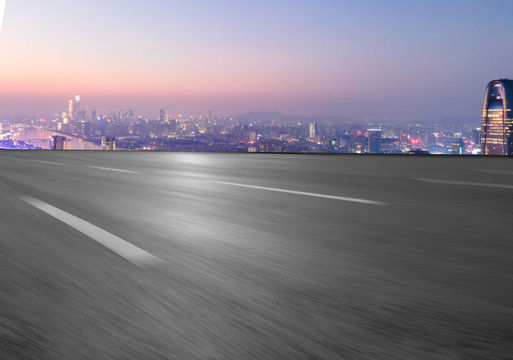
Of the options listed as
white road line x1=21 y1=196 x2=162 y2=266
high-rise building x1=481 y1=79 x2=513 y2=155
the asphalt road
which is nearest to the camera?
the asphalt road

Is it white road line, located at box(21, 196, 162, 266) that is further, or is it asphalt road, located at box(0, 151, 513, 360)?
white road line, located at box(21, 196, 162, 266)

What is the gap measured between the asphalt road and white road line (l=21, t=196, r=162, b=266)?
12 mm

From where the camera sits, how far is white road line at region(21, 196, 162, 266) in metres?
3.18

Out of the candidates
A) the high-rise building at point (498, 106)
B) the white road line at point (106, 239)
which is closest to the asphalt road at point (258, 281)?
the white road line at point (106, 239)

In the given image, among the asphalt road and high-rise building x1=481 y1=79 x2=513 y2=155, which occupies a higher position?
high-rise building x1=481 y1=79 x2=513 y2=155

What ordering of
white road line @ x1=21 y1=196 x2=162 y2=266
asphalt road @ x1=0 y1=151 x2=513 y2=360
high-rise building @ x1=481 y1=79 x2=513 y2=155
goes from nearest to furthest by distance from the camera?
asphalt road @ x1=0 y1=151 x2=513 y2=360 < white road line @ x1=21 y1=196 x2=162 y2=266 < high-rise building @ x1=481 y1=79 x2=513 y2=155

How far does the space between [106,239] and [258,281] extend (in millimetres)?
1576

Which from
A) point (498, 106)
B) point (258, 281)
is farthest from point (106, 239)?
point (498, 106)

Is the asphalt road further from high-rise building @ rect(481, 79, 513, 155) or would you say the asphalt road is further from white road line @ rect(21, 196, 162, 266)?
high-rise building @ rect(481, 79, 513, 155)

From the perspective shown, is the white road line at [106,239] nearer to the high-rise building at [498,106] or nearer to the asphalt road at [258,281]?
the asphalt road at [258,281]

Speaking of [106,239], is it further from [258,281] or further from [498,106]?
[498,106]

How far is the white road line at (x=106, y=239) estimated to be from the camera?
318 centimetres

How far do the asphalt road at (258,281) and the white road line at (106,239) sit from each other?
12 mm

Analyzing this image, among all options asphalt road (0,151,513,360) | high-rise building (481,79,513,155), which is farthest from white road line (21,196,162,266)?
high-rise building (481,79,513,155)
